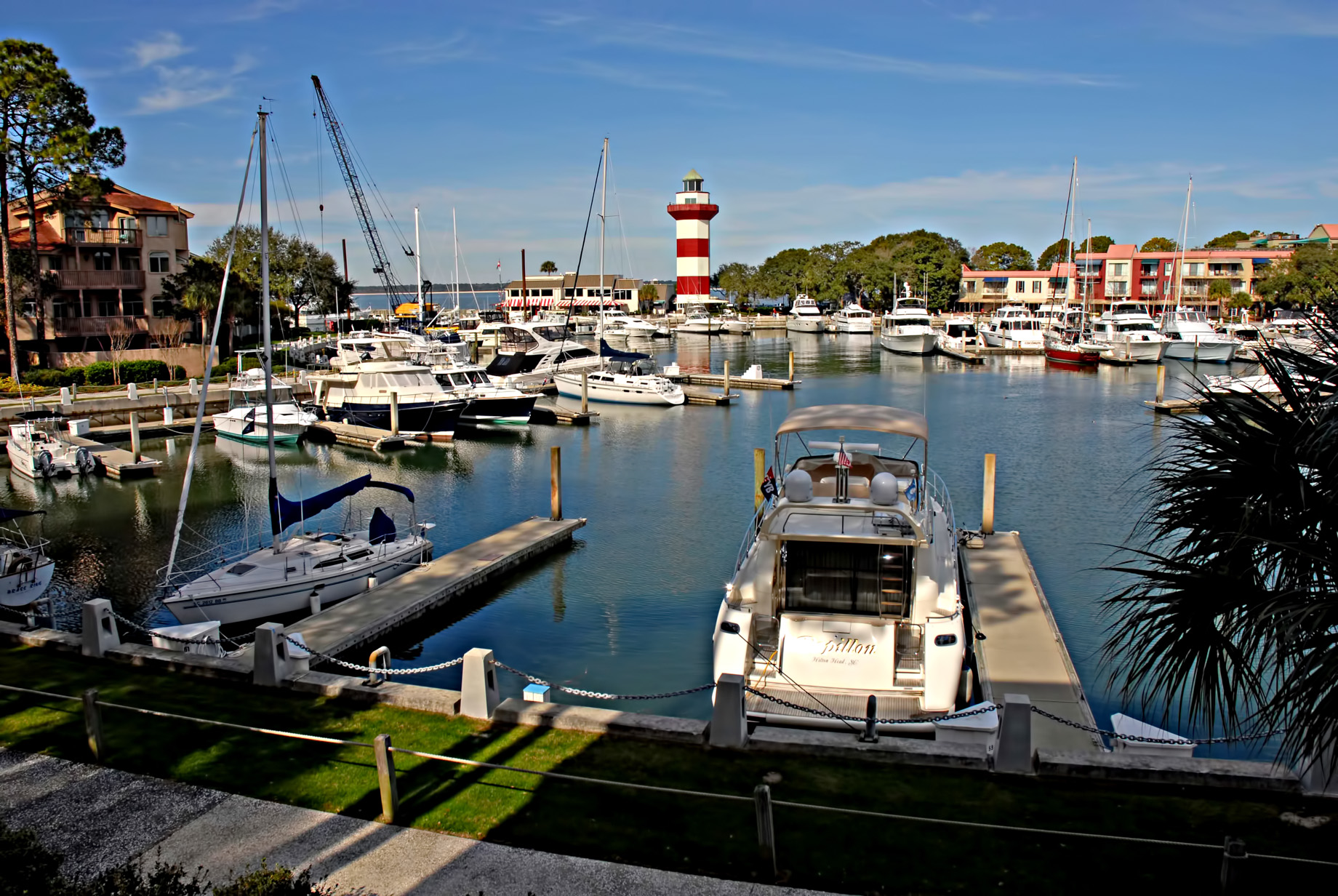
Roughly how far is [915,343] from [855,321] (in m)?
26.0

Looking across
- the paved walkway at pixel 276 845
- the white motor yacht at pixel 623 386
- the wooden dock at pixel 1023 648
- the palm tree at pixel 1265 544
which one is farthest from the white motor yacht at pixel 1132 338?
the paved walkway at pixel 276 845

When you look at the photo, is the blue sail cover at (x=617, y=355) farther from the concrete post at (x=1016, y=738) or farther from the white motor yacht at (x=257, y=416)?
the concrete post at (x=1016, y=738)

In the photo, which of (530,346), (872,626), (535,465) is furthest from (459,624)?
(530,346)

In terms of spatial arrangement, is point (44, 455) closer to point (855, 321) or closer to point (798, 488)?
point (798, 488)

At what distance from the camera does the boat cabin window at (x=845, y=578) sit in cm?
1416

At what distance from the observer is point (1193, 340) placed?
72.2 m

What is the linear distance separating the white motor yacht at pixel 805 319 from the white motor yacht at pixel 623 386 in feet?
214

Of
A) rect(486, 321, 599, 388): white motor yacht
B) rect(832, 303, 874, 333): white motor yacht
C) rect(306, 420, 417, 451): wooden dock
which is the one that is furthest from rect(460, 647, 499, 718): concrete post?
rect(832, 303, 874, 333): white motor yacht

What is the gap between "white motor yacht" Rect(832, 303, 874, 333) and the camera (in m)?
112

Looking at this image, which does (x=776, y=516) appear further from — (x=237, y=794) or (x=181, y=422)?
(x=181, y=422)

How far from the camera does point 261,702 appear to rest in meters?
12.5

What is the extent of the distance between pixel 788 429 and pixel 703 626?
4568mm

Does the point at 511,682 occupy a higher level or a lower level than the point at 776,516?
lower

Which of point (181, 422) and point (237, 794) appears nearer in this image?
point (237, 794)
